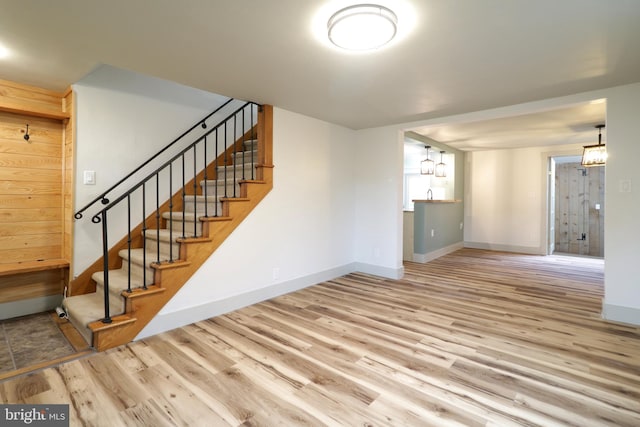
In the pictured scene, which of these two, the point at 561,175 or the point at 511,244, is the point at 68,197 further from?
the point at 561,175

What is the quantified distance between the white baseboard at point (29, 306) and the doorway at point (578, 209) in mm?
9321

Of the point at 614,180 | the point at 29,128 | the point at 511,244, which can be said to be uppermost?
the point at 29,128

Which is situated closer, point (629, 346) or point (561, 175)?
point (629, 346)

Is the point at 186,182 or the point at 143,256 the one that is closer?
the point at 143,256

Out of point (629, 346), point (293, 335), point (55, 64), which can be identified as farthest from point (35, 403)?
point (629, 346)

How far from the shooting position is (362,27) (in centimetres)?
171

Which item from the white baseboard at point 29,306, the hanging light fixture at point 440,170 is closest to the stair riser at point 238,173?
the white baseboard at point 29,306

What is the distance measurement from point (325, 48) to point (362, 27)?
43 cm

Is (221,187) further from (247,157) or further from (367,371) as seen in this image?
(367,371)

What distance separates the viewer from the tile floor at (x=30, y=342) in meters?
2.13

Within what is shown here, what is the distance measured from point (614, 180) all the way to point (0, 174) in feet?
18.6

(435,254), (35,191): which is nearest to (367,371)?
(35,191)

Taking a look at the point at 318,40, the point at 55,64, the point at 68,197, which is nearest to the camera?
the point at 318,40

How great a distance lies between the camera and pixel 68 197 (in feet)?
9.80
